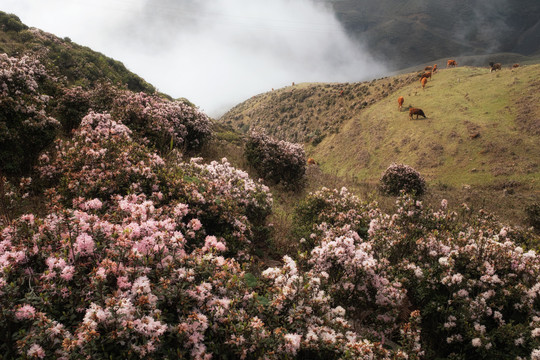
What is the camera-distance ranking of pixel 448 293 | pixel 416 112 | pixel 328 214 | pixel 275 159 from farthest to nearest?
pixel 416 112 → pixel 275 159 → pixel 328 214 → pixel 448 293

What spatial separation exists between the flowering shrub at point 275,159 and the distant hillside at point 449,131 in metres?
20.7

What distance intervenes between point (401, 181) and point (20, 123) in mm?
18738

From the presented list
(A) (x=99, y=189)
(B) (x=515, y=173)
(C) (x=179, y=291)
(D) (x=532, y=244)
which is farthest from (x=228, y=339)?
(B) (x=515, y=173)

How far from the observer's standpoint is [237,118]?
10012cm

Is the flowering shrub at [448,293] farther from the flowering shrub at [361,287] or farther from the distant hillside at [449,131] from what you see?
the distant hillside at [449,131]

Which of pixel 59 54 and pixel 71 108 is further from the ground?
pixel 59 54

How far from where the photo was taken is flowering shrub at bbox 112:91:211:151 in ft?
30.9

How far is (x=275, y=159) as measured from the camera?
13070 millimetres

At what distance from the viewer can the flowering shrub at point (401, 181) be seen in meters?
17.6

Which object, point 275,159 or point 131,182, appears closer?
point 131,182

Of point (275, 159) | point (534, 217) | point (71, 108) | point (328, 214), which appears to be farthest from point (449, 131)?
point (71, 108)

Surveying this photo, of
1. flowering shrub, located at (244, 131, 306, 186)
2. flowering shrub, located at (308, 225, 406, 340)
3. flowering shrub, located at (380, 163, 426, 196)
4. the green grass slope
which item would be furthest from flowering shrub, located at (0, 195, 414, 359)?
the green grass slope

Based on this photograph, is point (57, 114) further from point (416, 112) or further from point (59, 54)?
point (416, 112)

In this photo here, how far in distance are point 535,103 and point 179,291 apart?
43125 millimetres
